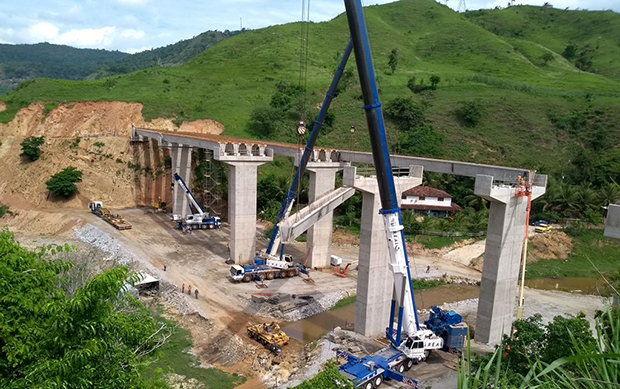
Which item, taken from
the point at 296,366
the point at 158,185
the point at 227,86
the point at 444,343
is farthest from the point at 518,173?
the point at 227,86

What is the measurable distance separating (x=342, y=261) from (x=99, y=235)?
2458 cm

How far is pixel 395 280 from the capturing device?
21.2 m

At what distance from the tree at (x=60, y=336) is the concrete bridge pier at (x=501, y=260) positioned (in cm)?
2075

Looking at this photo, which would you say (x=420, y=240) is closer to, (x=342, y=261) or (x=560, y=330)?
(x=342, y=261)

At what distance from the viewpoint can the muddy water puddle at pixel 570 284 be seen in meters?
38.1

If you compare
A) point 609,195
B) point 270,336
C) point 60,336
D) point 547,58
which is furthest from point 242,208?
point 547,58

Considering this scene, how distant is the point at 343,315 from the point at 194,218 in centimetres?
2360

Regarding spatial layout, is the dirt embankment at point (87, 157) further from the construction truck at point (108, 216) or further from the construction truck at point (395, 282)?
the construction truck at point (395, 282)

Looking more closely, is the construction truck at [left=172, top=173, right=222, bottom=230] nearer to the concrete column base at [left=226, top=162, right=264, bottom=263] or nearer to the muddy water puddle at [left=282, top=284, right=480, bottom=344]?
the concrete column base at [left=226, top=162, right=264, bottom=263]

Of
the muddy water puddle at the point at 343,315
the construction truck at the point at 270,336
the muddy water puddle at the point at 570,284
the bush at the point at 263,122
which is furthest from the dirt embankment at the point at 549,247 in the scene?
the bush at the point at 263,122

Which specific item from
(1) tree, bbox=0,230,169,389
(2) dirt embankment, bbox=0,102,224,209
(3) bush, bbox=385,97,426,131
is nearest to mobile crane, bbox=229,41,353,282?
(1) tree, bbox=0,230,169,389

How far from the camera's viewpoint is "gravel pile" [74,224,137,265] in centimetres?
3778

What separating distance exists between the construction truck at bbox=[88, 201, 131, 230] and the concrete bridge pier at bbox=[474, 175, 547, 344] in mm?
35978

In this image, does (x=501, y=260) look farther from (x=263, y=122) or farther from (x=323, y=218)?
(x=263, y=122)
